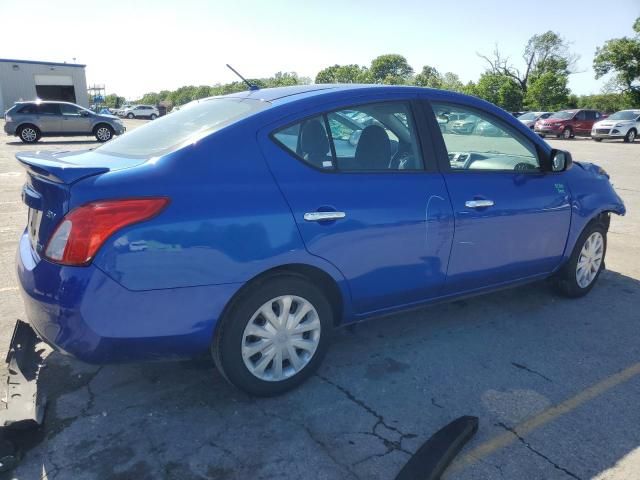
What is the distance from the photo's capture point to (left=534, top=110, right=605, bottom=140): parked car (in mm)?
27859

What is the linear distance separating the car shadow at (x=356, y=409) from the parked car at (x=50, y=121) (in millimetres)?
19143

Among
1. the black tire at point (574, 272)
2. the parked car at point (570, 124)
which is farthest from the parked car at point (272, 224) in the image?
the parked car at point (570, 124)

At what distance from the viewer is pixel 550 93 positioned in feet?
150

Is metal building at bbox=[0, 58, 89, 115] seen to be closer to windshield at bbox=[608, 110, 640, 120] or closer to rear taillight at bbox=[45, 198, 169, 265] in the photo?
windshield at bbox=[608, 110, 640, 120]

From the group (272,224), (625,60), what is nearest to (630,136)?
(625,60)

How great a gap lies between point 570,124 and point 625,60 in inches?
608

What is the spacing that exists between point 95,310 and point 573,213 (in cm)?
354

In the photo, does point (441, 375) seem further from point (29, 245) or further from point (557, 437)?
point (29, 245)

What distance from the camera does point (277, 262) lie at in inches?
104

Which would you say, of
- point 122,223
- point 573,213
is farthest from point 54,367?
point 573,213

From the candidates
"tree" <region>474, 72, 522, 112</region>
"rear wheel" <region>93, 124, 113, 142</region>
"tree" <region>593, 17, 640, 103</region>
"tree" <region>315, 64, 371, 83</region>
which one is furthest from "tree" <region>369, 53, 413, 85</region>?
"rear wheel" <region>93, 124, 113, 142</region>

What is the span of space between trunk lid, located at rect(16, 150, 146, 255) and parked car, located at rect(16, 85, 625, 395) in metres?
0.01

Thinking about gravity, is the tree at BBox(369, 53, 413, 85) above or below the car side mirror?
above

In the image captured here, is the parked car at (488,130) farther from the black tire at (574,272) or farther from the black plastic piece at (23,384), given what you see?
the black plastic piece at (23,384)
